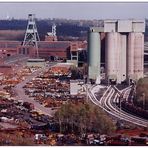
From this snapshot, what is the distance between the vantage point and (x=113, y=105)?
22.0ft

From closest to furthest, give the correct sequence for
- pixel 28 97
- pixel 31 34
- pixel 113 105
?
pixel 113 105 → pixel 28 97 → pixel 31 34

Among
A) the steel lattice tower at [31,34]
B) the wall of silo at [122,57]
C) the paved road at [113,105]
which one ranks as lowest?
the paved road at [113,105]

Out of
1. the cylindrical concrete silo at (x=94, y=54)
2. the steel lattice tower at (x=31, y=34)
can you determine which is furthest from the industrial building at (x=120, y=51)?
the steel lattice tower at (x=31, y=34)

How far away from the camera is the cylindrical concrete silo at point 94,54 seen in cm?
870

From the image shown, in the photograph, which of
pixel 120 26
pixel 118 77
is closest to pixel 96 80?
pixel 118 77

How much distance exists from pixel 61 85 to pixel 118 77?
1025 mm

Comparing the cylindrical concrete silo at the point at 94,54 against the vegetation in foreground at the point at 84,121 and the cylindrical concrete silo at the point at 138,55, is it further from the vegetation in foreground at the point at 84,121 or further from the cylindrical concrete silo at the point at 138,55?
the vegetation in foreground at the point at 84,121

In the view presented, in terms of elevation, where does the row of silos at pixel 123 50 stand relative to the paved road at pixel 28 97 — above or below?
above

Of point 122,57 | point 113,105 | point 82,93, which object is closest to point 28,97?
point 82,93

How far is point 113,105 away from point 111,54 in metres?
2.24

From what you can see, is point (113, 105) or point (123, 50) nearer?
point (113, 105)

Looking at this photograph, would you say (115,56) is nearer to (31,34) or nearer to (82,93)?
(82,93)

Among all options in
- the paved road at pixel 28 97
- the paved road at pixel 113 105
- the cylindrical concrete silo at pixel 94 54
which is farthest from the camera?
the cylindrical concrete silo at pixel 94 54

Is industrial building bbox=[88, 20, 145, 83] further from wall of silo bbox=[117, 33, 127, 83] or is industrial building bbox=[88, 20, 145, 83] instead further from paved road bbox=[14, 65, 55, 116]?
paved road bbox=[14, 65, 55, 116]
